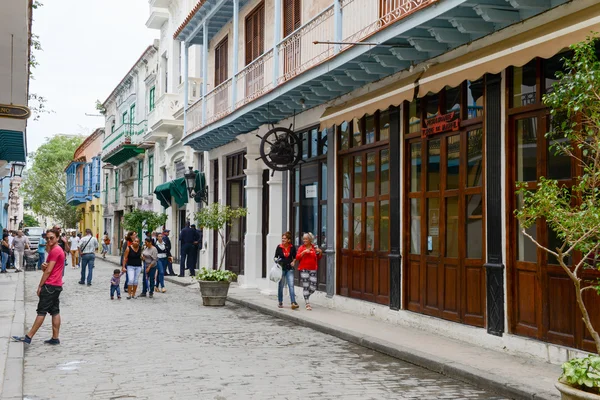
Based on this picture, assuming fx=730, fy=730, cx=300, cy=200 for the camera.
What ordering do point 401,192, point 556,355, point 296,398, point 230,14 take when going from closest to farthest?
point 296,398 → point 556,355 → point 401,192 → point 230,14

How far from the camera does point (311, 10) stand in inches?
590

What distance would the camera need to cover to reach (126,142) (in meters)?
35.2

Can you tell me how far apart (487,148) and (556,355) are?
2740 mm

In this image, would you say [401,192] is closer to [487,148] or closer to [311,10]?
[487,148]

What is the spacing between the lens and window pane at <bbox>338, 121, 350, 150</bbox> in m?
13.9

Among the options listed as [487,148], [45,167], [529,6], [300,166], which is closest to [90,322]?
[300,166]

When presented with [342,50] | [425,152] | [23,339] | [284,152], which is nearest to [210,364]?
[23,339]

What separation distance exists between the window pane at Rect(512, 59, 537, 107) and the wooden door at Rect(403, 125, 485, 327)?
92 cm

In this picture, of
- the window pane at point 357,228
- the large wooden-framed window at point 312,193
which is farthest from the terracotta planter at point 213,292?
the window pane at point 357,228

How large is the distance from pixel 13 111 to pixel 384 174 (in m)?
5.92

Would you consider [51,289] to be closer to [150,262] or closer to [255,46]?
[150,262]

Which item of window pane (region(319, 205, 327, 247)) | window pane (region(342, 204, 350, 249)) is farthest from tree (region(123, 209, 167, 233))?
window pane (region(342, 204, 350, 249))

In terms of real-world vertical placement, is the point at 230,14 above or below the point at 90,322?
above

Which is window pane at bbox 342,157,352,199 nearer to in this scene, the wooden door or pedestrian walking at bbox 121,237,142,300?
the wooden door
